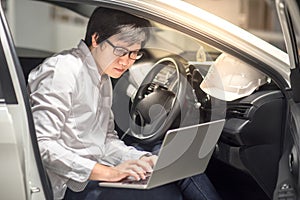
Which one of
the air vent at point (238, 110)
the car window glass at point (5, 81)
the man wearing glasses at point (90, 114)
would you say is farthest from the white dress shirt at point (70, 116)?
the air vent at point (238, 110)

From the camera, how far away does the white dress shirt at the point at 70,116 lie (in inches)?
61.0

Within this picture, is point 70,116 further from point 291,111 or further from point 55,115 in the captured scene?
point 291,111

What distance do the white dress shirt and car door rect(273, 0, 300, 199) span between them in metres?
0.50

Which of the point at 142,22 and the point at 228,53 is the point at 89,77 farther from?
the point at 228,53

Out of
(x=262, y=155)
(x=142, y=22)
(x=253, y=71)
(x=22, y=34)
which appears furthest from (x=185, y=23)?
(x=22, y=34)

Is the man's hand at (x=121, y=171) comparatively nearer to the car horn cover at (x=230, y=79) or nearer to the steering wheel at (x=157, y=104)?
the steering wheel at (x=157, y=104)

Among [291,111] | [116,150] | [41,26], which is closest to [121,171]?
[116,150]

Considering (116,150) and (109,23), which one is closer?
(109,23)

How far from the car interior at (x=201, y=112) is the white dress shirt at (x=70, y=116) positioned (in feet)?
0.50

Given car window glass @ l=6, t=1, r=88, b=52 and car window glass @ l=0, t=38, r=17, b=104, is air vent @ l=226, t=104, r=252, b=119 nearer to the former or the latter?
car window glass @ l=0, t=38, r=17, b=104

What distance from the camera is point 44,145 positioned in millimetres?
1525

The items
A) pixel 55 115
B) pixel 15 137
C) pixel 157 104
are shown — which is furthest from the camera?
pixel 157 104

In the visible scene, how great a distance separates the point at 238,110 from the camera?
1.76 metres

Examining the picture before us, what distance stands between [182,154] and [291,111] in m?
0.38
